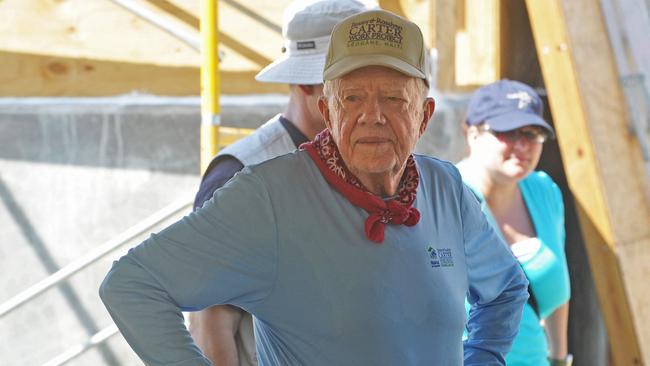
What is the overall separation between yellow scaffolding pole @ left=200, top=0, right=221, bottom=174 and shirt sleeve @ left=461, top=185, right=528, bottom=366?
1.48 meters

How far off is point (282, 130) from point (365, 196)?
59cm

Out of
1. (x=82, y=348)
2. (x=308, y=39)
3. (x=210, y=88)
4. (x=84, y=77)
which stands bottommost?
(x=82, y=348)

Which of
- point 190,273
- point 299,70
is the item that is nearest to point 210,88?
point 299,70

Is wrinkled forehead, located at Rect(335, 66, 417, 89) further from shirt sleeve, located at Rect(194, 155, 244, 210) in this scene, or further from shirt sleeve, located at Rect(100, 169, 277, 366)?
shirt sleeve, located at Rect(194, 155, 244, 210)

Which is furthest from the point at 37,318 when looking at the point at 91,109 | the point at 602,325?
the point at 602,325

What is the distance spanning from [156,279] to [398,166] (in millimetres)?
492

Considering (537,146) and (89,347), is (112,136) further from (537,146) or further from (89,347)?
(537,146)

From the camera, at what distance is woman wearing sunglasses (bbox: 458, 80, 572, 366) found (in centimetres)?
331

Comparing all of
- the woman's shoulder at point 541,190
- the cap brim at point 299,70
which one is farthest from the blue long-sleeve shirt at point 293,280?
the woman's shoulder at point 541,190

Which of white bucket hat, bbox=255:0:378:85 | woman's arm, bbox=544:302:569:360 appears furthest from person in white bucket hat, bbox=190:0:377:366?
woman's arm, bbox=544:302:569:360

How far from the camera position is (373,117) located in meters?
1.82

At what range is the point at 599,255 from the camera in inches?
152

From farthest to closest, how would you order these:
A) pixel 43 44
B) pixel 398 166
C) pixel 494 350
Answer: pixel 43 44 < pixel 494 350 < pixel 398 166

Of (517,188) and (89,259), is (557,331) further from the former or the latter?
(89,259)
